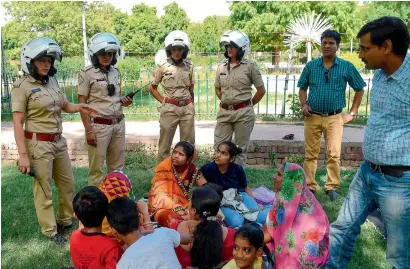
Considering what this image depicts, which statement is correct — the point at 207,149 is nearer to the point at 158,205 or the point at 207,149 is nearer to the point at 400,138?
the point at 158,205

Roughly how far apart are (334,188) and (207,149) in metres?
2.43

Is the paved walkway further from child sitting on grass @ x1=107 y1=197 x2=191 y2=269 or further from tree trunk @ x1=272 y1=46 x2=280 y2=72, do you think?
tree trunk @ x1=272 y1=46 x2=280 y2=72

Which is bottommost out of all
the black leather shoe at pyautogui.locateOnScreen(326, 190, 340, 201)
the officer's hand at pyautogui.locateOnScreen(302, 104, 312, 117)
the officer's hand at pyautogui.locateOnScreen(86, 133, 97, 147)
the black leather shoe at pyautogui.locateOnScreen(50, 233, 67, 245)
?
the black leather shoe at pyautogui.locateOnScreen(50, 233, 67, 245)

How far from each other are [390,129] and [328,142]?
2310 millimetres

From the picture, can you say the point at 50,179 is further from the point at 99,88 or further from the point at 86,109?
the point at 99,88

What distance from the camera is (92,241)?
2.77 meters

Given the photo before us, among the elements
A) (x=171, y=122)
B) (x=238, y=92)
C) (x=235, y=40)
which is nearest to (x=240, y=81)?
(x=238, y=92)

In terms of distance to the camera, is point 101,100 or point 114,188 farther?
point 101,100

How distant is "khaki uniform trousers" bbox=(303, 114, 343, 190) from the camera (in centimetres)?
488

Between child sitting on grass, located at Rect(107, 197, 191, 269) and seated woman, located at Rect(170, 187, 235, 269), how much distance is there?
4.5 inches

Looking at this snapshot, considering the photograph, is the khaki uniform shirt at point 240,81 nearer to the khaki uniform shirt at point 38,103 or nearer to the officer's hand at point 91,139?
the officer's hand at point 91,139

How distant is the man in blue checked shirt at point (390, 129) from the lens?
2.60 meters

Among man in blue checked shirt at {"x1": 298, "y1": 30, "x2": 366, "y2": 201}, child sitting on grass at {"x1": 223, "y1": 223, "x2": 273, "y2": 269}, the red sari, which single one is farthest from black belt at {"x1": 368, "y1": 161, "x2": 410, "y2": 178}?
man in blue checked shirt at {"x1": 298, "y1": 30, "x2": 366, "y2": 201}

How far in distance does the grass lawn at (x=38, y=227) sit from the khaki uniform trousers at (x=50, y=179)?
208 mm
